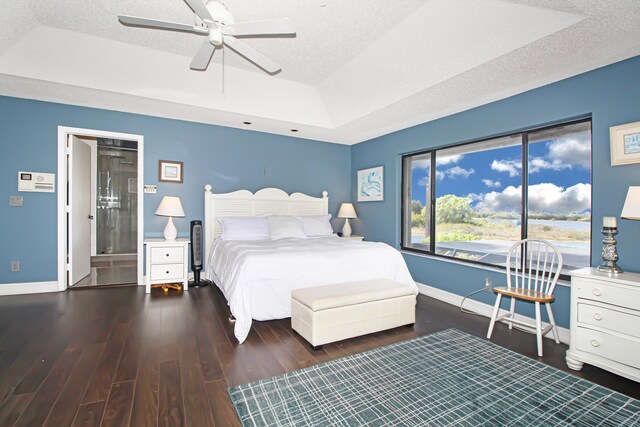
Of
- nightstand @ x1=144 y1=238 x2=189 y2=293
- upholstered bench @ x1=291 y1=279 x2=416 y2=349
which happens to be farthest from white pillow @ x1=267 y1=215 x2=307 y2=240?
upholstered bench @ x1=291 y1=279 x2=416 y2=349

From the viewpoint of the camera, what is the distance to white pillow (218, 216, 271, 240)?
4.25 metres

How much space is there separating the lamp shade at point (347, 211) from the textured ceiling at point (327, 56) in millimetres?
1575

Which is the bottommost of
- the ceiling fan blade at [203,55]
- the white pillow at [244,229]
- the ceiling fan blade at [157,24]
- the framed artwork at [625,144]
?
the white pillow at [244,229]

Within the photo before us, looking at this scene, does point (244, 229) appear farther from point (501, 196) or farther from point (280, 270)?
point (501, 196)

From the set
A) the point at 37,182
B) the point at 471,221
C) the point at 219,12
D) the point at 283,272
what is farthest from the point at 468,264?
the point at 37,182

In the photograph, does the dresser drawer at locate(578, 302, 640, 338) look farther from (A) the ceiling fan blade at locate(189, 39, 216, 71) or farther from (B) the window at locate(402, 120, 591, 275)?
(A) the ceiling fan blade at locate(189, 39, 216, 71)

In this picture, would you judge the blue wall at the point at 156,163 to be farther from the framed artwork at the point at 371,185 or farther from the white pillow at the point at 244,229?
the white pillow at the point at 244,229

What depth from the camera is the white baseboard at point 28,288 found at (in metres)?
3.72

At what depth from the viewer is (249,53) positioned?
251 cm

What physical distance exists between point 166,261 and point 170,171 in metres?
1.38

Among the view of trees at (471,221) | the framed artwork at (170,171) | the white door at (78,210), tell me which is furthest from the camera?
the framed artwork at (170,171)

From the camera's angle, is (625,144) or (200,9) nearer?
(200,9)

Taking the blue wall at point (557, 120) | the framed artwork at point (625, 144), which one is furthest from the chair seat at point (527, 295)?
the framed artwork at point (625, 144)

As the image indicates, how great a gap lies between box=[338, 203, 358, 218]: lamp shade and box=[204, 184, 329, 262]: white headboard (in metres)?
0.31
